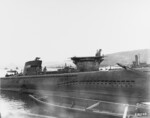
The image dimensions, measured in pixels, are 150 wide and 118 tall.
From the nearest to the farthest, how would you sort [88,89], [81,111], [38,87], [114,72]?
[81,111] → [114,72] → [88,89] → [38,87]

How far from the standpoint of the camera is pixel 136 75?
1902 cm

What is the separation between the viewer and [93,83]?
73.5 ft

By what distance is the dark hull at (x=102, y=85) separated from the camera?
60.6ft

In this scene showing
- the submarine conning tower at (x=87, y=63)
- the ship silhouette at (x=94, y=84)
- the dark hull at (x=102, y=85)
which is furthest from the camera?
the submarine conning tower at (x=87, y=63)

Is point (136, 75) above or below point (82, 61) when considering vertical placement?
below

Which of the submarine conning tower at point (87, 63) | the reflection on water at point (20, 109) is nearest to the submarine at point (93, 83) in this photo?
the submarine conning tower at point (87, 63)

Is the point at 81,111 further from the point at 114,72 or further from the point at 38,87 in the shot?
the point at 38,87

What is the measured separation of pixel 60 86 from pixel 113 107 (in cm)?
1181

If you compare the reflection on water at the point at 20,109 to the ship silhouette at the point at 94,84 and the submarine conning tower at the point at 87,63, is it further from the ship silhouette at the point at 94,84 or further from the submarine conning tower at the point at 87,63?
the submarine conning tower at the point at 87,63

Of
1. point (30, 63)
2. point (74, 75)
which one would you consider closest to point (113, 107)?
point (74, 75)

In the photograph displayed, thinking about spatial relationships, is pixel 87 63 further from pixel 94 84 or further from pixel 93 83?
pixel 94 84

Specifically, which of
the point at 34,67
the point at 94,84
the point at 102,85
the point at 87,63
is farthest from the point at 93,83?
the point at 34,67

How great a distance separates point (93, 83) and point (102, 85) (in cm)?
132

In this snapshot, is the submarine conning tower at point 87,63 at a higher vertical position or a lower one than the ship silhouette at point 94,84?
higher
